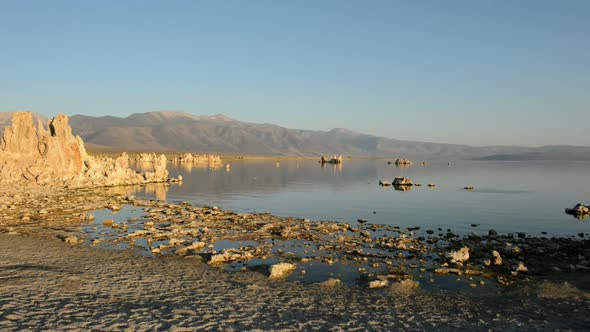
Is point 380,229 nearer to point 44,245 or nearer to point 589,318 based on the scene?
point 589,318

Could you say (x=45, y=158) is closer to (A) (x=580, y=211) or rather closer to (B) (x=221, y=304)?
(B) (x=221, y=304)

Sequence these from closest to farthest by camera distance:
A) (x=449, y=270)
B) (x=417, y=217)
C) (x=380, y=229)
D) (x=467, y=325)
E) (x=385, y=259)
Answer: (x=467, y=325) < (x=449, y=270) < (x=385, y=259) < (x=380, y=229) < (x=417, y=217)

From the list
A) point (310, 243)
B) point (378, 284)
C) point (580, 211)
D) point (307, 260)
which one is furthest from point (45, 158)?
point (580, 211)

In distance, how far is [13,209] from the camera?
3391 centimetres

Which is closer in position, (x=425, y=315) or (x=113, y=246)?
(x=425, y=315)

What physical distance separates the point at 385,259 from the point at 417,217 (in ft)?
57.8

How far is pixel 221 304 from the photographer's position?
1505 cm

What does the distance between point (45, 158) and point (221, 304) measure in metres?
50.2

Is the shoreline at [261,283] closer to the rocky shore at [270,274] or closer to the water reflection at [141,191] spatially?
the rocky shore at [270,274]

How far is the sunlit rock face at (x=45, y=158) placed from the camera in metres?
52.1

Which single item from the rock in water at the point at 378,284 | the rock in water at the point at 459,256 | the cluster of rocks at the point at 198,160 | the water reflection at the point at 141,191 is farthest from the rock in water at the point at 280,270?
the cluster of rocks at the point at 198,160

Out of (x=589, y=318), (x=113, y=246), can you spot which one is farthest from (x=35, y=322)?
(x=589, y=318)

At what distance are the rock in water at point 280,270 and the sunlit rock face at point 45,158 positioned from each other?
42930 millimetres

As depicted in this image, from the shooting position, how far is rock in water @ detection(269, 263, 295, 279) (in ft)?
62.5
